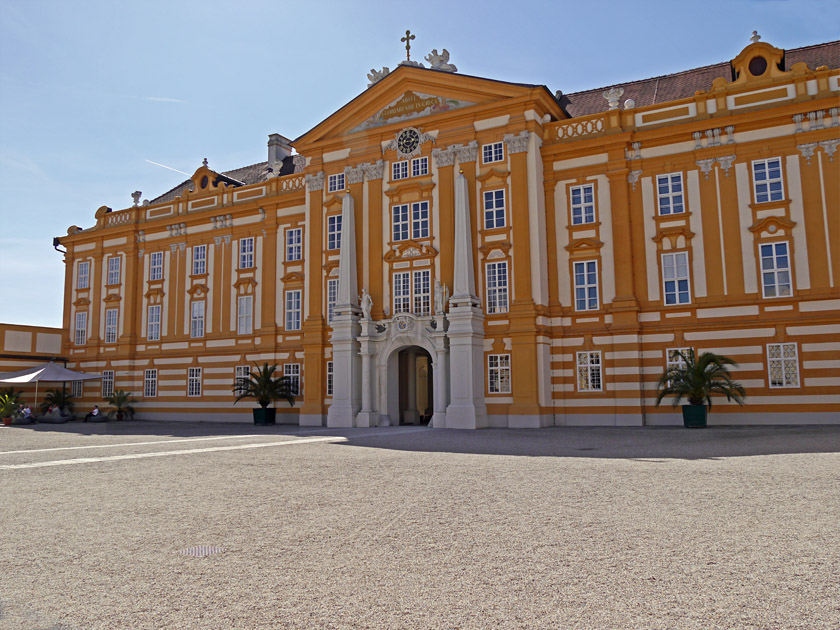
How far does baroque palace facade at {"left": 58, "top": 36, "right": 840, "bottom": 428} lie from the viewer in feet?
88.5

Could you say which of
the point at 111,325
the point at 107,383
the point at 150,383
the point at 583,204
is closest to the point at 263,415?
the point at 150,383

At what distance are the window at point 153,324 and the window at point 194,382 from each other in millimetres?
3791

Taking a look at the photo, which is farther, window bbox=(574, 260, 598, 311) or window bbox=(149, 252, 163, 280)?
window bbox=(149, 252, 163, 280)

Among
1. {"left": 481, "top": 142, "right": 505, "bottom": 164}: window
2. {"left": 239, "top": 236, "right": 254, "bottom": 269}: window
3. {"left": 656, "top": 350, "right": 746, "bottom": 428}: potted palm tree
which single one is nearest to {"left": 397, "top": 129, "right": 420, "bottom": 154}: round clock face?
{"left": 481, "top": 142, "right": 505, "bottom": 164}: window

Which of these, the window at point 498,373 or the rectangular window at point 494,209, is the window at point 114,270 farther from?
the window at point 498,373

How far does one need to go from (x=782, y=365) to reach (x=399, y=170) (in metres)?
18.7

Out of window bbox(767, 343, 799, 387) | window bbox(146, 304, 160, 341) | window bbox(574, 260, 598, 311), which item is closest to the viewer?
window bbox(767, 343, 799, 387)

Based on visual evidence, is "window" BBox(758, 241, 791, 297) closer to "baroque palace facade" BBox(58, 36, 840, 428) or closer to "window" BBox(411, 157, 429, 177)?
"baroque palace facade" BBox(58, 36, 840, 428)

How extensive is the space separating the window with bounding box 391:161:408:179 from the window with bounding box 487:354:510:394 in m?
9.91

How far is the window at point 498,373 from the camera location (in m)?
29.6

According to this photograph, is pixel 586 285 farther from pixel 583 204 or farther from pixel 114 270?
pixel 114 270

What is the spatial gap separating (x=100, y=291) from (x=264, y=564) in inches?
1720

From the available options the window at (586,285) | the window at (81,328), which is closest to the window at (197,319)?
the window at (81,328)

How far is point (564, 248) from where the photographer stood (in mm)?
30375
